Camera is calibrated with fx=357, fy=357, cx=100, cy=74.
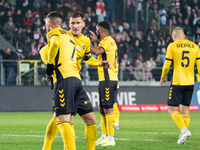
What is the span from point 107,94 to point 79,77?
256cm

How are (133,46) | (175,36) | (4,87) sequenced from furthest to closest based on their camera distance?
(133,46), (4,87), (175,36)

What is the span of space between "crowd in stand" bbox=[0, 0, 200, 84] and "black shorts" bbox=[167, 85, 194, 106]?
9346 mm

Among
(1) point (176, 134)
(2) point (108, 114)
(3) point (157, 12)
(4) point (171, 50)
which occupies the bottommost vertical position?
(1) point (176, 134)

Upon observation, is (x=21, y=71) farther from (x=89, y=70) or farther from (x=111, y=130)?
(x=111, y=130)

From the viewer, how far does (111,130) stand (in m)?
6.65

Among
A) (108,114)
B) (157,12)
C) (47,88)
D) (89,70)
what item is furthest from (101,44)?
(157,12)

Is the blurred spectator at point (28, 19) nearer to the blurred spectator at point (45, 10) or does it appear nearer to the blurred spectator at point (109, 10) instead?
the blurred spectator at point (45, 10)

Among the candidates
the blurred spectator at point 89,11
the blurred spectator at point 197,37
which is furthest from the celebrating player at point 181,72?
the blurred spectator at point 197,37

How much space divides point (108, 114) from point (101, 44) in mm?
1357

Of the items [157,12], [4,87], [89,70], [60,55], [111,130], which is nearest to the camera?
[60,55]

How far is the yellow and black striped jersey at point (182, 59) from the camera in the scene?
277 inches

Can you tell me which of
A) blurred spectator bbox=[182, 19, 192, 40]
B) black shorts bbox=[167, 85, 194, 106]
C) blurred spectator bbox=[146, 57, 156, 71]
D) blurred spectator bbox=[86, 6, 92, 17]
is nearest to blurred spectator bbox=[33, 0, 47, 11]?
blurred spectator bbox=[86, 6, 92, 17]

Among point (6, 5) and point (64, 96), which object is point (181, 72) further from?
point (6, 5)

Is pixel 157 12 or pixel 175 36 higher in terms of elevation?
pixel 157 12
